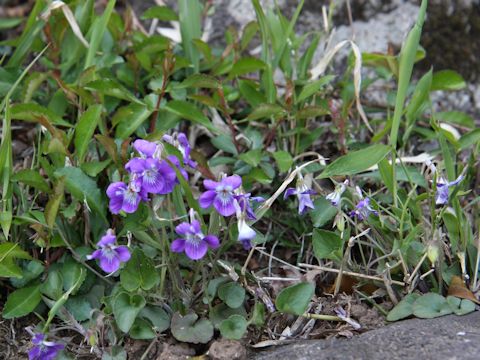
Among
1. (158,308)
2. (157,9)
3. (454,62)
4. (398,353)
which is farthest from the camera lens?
(454,62)

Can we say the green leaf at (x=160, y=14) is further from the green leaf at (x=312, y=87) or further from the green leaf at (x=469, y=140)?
the green leaf at (x=469, y=140)

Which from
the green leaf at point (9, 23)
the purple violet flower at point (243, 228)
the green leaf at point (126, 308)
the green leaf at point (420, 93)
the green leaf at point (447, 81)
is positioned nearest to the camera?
the purple violet flower at point (243, 228)

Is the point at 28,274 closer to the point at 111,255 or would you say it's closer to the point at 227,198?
the point at 111,255

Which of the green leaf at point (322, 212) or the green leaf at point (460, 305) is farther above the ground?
the green leaf at point (322, 212)

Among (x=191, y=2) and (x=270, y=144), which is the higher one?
(x=191, y=2)

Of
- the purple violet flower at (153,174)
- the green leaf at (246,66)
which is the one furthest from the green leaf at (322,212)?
the green leaf at (246,66)

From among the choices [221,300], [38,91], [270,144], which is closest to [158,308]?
[221,300]

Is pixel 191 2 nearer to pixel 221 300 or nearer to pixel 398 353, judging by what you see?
pixel 221 300

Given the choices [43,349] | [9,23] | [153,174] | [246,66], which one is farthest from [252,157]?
[9,23]
